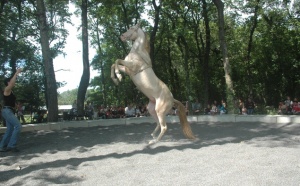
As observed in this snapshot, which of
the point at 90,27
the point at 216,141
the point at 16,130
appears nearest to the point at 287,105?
the point at 216,141

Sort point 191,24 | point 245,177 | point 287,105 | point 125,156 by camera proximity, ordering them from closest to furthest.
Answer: point 245,177, point 125,156, point 287,105, point 191,24

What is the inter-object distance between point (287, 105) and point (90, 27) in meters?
18.5

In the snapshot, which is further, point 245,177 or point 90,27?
point 90,27

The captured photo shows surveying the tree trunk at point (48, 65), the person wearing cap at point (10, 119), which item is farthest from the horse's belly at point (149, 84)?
the tree trunk at point (48, 65)

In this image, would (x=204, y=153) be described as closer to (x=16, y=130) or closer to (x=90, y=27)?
(x=16, y=130)

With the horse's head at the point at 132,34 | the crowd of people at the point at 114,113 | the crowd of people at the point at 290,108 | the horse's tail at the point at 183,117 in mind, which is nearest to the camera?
the horse's head at the point at 132,34

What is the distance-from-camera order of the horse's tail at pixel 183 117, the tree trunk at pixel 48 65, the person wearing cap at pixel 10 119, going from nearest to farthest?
the person wearing cap at pixel 10 119, the horse's tail at pixel 183 117, the tree trunk at pixel 48 65

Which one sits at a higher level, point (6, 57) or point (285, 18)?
point (285, 18)


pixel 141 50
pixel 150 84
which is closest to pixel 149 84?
pixel 150 84

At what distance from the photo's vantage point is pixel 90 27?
88.7 feet

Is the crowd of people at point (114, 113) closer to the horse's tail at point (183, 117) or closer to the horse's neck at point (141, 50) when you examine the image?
the horse's tail at point (183, 117)

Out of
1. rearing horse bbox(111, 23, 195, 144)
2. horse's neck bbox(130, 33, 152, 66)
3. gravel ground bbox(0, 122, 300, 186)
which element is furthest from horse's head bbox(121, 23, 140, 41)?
gravel ground bbox(0, 122, 300, 186)

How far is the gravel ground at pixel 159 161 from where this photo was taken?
4484mm

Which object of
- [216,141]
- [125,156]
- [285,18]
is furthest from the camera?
[285,18]
